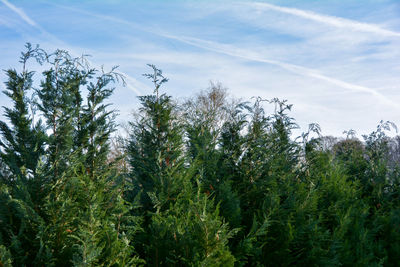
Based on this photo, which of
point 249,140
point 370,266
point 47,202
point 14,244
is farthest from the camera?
point 249,140

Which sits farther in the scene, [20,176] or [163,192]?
[163,192]

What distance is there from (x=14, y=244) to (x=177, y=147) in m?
2.72

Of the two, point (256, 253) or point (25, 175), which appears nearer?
point (25, 175)

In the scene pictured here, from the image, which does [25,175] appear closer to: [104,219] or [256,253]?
[104,219]

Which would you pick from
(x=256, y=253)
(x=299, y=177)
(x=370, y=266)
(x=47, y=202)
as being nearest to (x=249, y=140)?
(x=299, y=177)

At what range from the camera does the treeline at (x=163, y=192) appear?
3.77m

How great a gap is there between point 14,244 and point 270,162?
14.3 feet

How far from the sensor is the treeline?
3771 mm

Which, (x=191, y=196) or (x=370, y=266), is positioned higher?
(x=191, y=196)

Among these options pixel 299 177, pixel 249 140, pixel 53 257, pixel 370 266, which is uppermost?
pixel 249 140

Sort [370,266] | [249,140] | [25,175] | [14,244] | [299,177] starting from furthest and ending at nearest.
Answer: [299,177]
[249,140]
[370,266]
[25,175]
[14,244]

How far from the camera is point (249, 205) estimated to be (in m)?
6.15

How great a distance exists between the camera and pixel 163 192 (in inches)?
195

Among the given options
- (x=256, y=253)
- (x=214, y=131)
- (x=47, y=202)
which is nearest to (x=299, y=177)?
(x=214, y=131)
